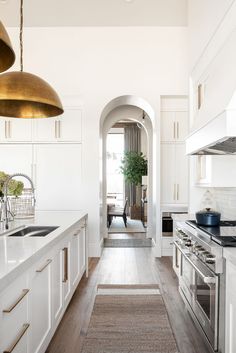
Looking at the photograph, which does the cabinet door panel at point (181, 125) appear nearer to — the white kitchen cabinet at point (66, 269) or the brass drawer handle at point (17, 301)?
the white kitchen cabinet at point (66, 269)

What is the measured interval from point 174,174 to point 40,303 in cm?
374

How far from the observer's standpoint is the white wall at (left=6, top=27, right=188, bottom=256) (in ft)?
16.6

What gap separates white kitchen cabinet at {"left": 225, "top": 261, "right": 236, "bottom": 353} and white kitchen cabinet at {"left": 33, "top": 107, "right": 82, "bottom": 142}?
375 centimetres

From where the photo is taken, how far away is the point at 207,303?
7.03 ft

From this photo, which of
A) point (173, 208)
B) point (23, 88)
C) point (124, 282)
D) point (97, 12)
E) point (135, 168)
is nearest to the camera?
point (23, 88)

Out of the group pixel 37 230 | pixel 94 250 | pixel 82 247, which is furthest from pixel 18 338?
pixel 94 250

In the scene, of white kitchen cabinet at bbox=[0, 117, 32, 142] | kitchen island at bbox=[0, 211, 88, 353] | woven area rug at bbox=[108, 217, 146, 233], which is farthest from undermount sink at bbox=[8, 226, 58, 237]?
woven area rug at bbox=[108, 217, 146, 233]

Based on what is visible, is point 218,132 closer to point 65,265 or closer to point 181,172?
point 65,265

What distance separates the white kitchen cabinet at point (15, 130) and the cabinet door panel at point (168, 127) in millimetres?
2250

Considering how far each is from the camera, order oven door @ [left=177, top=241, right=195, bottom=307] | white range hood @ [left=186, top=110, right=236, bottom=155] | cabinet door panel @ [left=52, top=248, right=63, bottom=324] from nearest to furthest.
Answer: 1. white range hood @ [left=186, top=110, right=236, bottom=155]
2. cabinet door panel @ [left=52, top=248, right=63, bottom=324]
3. oven door @ [left=177, top=241, right=195, bottom=307]

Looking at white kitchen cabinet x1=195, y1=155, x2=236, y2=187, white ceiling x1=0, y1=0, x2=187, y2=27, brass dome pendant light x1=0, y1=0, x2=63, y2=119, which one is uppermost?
white ceiling x1=0, y1=0, x2=187, y2=27

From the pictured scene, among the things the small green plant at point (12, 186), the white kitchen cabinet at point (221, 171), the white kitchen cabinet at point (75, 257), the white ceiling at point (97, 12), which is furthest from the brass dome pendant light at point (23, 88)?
the white ceiling at point (97, 12)

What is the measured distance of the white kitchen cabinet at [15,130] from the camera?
200 inches

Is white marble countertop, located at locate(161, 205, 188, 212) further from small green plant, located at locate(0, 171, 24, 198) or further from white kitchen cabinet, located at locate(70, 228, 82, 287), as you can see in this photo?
small green plant, located at locate(0, 171, 24, 198)
